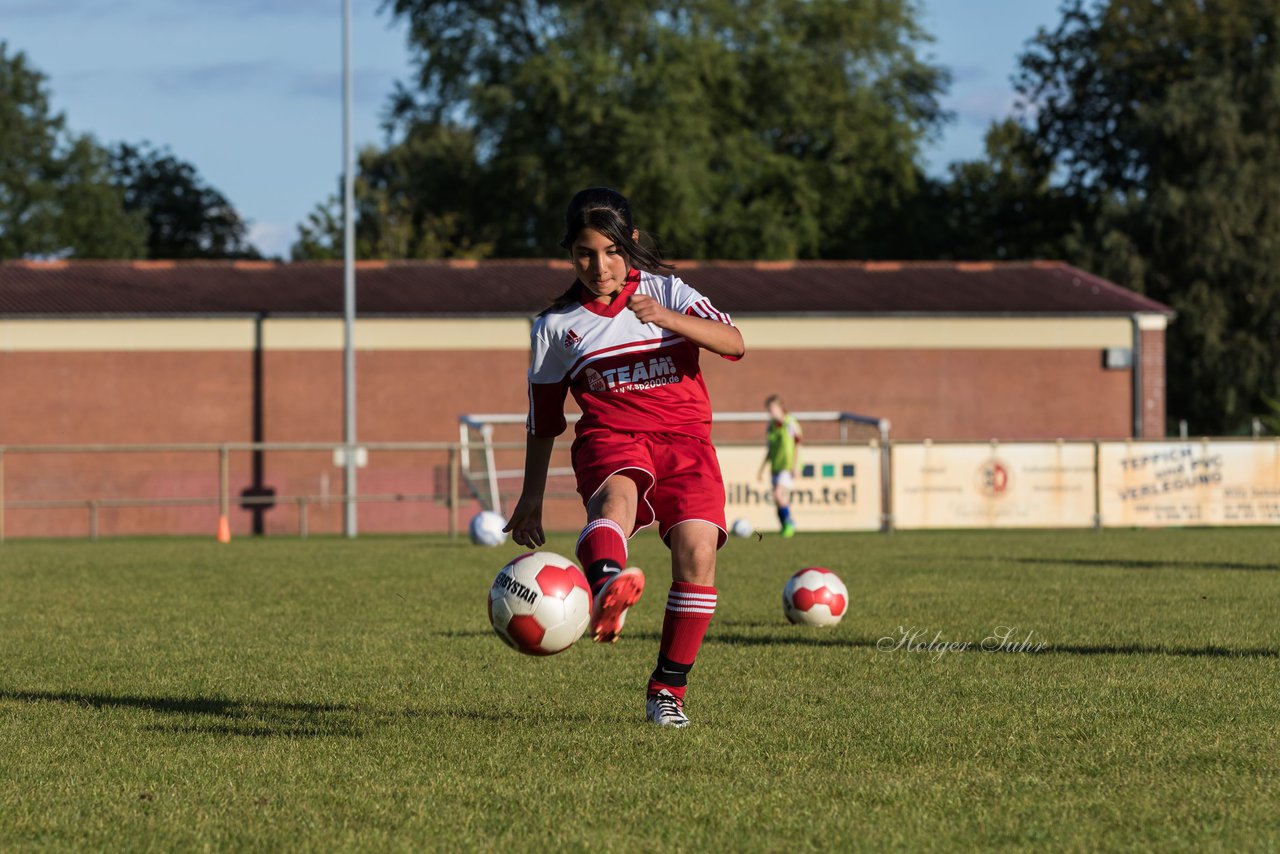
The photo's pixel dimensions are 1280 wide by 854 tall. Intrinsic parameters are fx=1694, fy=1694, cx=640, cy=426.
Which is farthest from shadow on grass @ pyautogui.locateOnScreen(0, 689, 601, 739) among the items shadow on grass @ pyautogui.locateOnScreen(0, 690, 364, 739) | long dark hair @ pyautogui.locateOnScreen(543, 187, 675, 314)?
long dark hair @ pyautogui.locateOnScreen(543, 187, 675, 314)

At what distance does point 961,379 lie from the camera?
128ft

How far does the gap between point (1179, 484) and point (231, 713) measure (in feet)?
74.5

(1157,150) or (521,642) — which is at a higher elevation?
(1157,150)

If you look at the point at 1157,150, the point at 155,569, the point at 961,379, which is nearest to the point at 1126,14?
the point at 1157,150

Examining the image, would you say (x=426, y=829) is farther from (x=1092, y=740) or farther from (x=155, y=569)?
(x=155, y=569)

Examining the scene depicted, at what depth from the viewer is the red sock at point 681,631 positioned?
6.48 m

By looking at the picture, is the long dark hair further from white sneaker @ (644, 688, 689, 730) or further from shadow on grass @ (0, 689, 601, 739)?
shadow on grass @ (0, 689, 601, 739)

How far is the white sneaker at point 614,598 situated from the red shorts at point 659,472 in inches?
22.6

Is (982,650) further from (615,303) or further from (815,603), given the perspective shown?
(615,303)

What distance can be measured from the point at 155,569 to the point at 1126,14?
44970mm

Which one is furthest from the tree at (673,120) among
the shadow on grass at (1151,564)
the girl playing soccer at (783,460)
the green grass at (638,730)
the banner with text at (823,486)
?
the green grass at (638,730)

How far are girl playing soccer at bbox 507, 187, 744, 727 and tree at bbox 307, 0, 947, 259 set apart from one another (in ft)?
146

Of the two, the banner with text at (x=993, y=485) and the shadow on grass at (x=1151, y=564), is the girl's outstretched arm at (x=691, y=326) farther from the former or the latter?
the banner with text at (x=993, y=485)

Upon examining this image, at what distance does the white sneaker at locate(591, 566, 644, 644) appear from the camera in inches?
229
